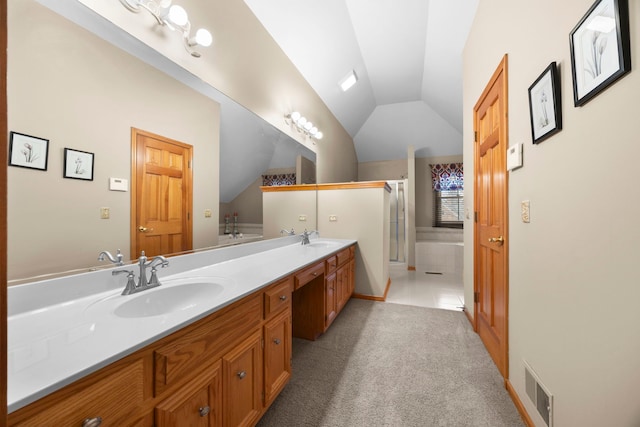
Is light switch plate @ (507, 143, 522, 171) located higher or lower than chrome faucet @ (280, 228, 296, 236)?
higher

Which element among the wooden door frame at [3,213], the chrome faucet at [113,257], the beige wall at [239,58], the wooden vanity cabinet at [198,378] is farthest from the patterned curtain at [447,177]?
the wooden door frame at [3,213]

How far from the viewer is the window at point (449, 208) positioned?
538 centimetres

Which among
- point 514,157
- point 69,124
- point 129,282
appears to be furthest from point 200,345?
point 514,157

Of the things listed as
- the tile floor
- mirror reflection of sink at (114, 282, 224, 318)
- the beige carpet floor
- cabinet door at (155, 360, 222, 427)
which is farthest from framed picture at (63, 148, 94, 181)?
the tile floor

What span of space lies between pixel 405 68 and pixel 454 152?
2377mm

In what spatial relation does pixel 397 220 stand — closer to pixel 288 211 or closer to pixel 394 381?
→ pixel 288 211

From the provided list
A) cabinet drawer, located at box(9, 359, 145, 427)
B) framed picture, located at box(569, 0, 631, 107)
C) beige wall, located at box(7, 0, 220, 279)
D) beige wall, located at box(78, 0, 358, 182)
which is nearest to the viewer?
cabinet drawer, located at box(9, 359, 145, 427)

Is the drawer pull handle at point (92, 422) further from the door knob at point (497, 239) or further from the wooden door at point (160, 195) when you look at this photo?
the door knob at point (497, 239)

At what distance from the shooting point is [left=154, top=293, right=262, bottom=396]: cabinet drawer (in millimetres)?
758

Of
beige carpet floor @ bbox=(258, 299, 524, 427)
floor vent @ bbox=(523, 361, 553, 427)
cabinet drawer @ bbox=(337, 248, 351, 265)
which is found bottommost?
beige carpet floor @ bbox=(258, 299, 524, 427)

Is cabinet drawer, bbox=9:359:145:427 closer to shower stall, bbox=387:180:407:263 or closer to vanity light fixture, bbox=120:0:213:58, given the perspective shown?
vanity light fixture, bbox=120:0:213:58

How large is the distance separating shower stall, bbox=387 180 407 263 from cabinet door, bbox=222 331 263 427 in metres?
3.84

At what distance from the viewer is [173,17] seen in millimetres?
1352

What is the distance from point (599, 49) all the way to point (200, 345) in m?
1.61
